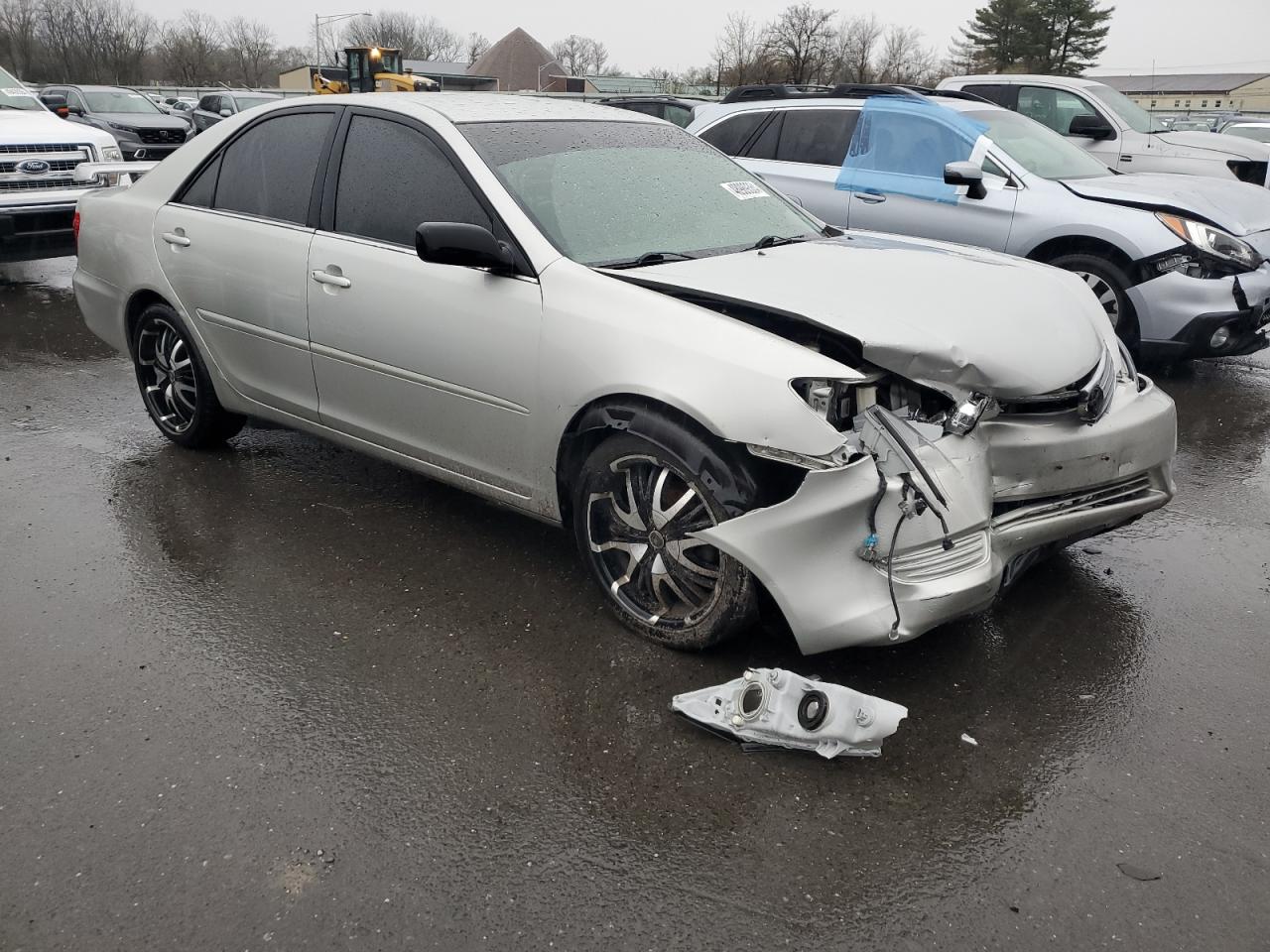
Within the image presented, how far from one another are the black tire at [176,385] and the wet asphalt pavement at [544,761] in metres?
0.73

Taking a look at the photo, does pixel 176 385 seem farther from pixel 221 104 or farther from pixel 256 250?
pixel 221 104

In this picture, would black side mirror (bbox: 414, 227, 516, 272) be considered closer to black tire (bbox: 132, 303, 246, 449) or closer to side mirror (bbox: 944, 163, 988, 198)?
black tire (bbox: 132, 303, 246, 449)

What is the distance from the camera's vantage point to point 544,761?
290 centimetres

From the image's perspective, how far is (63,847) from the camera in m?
2.54

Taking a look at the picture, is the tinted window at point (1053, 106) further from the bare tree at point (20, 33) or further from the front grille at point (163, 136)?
the bare tree at point (20, 33)

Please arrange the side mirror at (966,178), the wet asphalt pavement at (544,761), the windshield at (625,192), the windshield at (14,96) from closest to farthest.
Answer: the wet asphalt pavement at (544,761) < the windshield at (625,192) < the side mirror at (966,178) < the windshield at (14,96)

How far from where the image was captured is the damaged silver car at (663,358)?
3010 millimetres

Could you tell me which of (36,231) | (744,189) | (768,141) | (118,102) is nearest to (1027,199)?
(768,141)

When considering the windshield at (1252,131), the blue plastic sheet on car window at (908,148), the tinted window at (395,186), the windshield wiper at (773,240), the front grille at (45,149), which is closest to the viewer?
the tinted window at (395,186)

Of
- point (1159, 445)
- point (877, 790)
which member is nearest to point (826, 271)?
point (1159, 445)

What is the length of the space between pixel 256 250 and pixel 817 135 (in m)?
4.72

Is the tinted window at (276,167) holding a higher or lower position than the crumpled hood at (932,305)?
higher

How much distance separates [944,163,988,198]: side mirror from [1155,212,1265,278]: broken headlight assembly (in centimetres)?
128

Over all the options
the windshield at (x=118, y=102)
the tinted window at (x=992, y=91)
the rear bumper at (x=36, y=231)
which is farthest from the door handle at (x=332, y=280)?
the windshield at (x=118, y=102)
